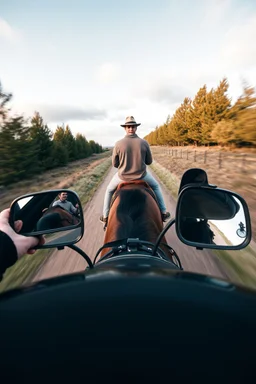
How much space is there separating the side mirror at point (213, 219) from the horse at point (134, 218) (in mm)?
523

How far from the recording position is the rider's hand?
131 centimetres

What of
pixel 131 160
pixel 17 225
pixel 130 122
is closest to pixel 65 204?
pixel 17 225

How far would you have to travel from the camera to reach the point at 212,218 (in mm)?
1753

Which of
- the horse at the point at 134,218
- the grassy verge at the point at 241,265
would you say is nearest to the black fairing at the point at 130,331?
the horse at the point at 134,218

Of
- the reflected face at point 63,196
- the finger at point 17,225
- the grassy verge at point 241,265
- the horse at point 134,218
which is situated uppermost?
the reflected face at point 63,196

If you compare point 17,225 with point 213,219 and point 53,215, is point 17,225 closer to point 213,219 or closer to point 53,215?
point 53,215

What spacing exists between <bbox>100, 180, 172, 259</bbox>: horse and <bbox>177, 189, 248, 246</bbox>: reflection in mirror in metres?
0.52

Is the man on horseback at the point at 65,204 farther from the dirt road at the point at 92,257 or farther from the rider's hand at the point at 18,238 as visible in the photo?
the dirt road at the point at 92,257

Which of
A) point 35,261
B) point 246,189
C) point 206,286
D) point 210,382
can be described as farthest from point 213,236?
point 246,189

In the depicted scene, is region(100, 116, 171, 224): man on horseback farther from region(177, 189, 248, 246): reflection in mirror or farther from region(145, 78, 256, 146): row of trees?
region(145, 78, 256, 146): row of trees

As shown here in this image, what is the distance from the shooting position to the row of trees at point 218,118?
29.7 ft

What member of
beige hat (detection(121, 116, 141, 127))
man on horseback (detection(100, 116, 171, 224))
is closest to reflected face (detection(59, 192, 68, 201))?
man on horseback (detection(100, 116, 171, 224))

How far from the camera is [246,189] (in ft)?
34.1

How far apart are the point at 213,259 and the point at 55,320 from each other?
13.5 ft
